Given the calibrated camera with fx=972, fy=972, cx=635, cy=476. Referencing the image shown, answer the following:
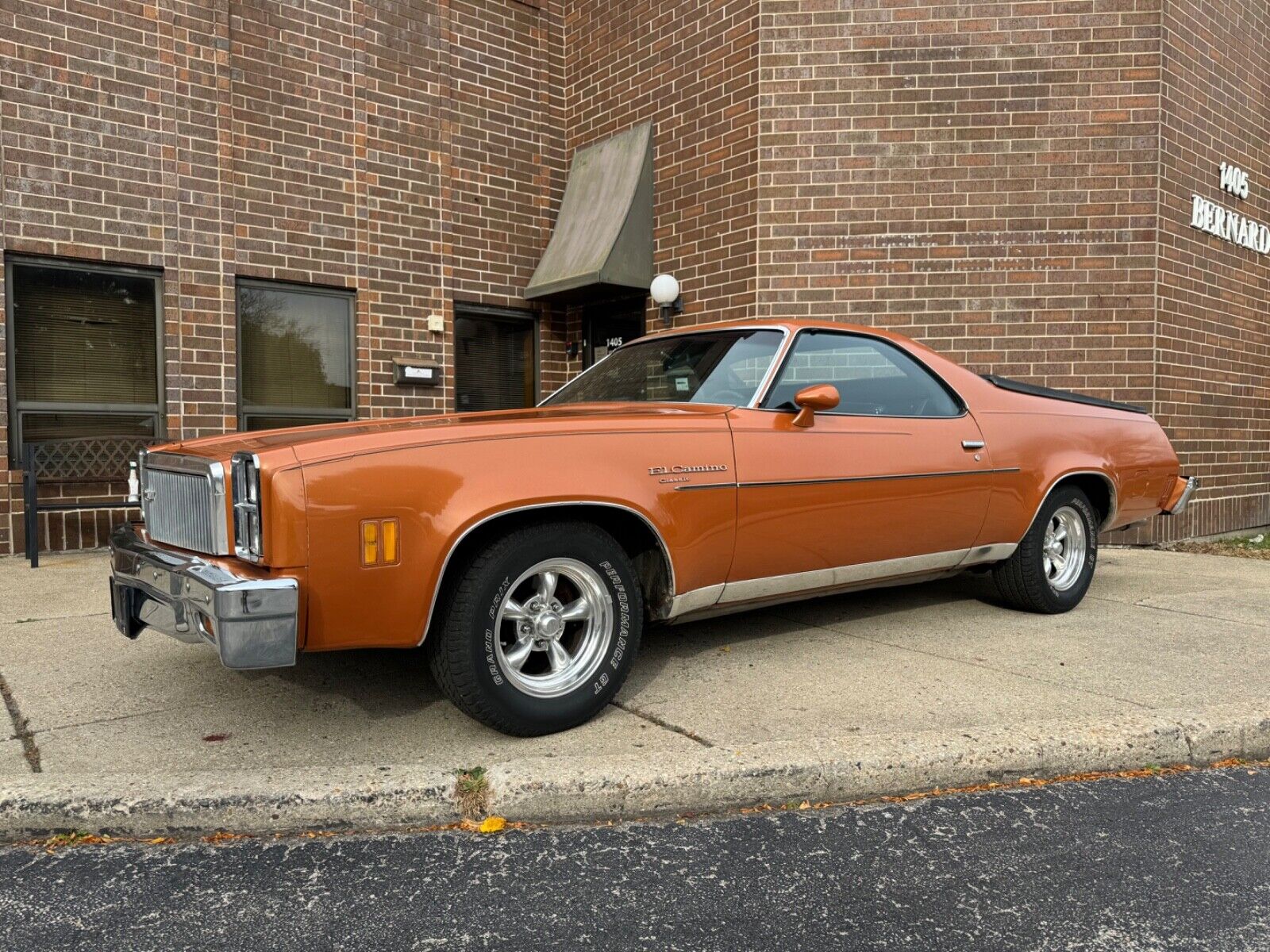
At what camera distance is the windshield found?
13.8 ft

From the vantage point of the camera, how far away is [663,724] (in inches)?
135

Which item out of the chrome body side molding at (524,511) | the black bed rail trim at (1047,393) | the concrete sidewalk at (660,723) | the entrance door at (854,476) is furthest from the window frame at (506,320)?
the chrome body side molding at (524,511)

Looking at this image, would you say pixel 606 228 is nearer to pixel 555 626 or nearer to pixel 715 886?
pixel 555 626

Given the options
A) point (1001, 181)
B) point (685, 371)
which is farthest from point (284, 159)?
point (1001, 181)

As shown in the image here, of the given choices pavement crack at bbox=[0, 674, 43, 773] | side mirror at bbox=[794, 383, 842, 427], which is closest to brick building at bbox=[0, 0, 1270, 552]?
pavement crack at bbox=[0, 674, 43, 773]

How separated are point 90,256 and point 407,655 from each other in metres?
5.59

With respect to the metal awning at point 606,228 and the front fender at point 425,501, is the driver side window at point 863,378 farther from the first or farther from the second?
the metal awning at point 606,228

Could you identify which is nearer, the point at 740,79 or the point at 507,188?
the point at 740,79

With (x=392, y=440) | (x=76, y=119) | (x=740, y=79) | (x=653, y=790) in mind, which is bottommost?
(x=653, y=790)

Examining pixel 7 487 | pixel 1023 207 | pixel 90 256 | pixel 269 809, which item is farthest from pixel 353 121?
pixel 269 809

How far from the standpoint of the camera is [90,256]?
26.0ft

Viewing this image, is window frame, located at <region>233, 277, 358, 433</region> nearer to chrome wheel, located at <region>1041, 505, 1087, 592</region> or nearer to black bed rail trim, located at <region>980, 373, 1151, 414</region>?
black bed rail trim, located at <region>980, 373, 1151, 414</region>

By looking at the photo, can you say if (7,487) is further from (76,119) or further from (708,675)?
(708,675)

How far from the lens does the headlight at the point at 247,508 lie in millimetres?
2877
